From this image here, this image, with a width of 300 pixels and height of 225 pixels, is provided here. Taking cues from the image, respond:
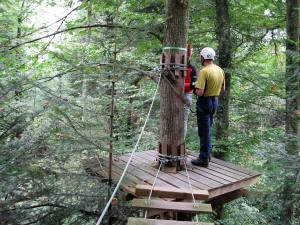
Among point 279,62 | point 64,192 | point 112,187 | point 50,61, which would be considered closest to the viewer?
point 64,192

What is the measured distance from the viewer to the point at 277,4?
20.9 feet

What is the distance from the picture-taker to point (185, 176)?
381 cm

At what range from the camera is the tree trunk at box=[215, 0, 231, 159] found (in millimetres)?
6023

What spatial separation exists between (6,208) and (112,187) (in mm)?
1170

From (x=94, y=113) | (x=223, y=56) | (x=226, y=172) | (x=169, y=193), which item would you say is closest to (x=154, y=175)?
(x=169, y=193)

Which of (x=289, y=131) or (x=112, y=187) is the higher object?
(x=289, y=131)

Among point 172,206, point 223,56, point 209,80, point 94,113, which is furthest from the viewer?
point 223,56

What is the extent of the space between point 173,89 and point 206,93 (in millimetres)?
541

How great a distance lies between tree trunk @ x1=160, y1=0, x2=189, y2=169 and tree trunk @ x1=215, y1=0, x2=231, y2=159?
2365 millimetres

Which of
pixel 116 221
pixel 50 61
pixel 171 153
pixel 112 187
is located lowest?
pixel 116 221

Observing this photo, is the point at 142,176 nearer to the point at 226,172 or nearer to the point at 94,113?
the point at 94,113

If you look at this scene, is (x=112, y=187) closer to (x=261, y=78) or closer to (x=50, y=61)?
(x=50, y=61)

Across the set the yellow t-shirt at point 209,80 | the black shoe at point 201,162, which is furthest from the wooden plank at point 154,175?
the yellow t-shirt at point 209,80

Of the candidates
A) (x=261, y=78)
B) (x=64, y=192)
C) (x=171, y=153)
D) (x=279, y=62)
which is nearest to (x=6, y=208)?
(x=64, y=192)
